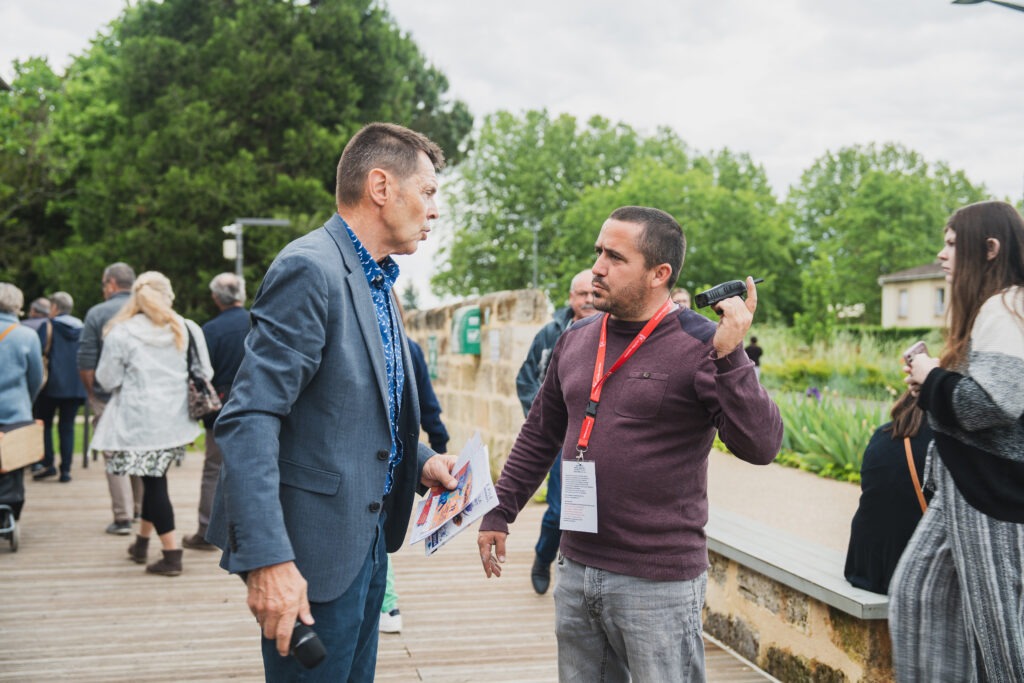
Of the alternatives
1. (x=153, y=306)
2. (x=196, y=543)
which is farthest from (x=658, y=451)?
(x=196, y=543)

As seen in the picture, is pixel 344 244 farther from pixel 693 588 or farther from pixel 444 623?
pixel 444 623

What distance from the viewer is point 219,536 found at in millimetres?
2205

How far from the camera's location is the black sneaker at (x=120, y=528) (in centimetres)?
786

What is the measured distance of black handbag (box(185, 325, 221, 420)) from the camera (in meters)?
6.46

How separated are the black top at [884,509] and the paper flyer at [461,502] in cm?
181

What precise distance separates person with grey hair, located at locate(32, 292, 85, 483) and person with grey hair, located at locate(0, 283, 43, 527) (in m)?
2.75

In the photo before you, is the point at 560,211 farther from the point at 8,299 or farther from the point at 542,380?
the point at 542,380

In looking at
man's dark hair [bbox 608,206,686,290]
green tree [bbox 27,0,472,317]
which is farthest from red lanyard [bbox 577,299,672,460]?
green tree [bbox 27,0,472,317]

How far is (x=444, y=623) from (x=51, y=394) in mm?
6398

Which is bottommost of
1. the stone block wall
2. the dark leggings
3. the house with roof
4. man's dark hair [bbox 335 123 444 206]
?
the stone block wall

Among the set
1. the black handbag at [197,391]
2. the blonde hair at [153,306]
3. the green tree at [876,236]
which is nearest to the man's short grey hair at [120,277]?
the blonde hair at [153,306]

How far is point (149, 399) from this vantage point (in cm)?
632

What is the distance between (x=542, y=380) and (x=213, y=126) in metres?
21.7

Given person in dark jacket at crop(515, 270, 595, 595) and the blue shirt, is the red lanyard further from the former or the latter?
person in dark jacket at crop(515, 270, 595, 595)
